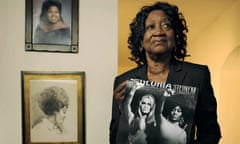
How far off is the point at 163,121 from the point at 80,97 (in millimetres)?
558

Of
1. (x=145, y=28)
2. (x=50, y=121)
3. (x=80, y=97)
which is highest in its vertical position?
(x=145, y=28)

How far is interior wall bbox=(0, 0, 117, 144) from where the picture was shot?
62.7 inches

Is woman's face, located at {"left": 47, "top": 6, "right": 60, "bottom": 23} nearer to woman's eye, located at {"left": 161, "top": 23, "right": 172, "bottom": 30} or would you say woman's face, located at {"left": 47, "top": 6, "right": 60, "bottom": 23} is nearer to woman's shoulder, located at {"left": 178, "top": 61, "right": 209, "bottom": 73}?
woman's eye, located at {"left": 161, "top": 23, "right": 172, "bottom": 30}

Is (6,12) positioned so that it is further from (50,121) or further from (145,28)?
(145,28)

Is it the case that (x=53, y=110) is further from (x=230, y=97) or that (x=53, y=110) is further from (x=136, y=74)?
(x=230, y=97)

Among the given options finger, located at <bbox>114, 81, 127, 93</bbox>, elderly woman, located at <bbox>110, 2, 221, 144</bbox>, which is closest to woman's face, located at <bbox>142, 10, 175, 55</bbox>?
elderly woman, located at <bbox>110, 2, 221, 144</bbox>

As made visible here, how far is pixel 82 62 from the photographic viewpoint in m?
1.64

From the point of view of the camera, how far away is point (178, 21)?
4.29 ft

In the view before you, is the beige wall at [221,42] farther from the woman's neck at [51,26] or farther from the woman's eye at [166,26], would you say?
the woman's eye at [166,26]

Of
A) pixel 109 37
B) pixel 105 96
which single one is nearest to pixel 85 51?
pixel 109 37

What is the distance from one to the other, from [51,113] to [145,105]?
0.56m

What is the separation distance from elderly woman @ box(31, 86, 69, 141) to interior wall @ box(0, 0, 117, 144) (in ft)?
0.32

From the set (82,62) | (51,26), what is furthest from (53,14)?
(82,62)

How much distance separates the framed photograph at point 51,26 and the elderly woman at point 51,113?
217mm
